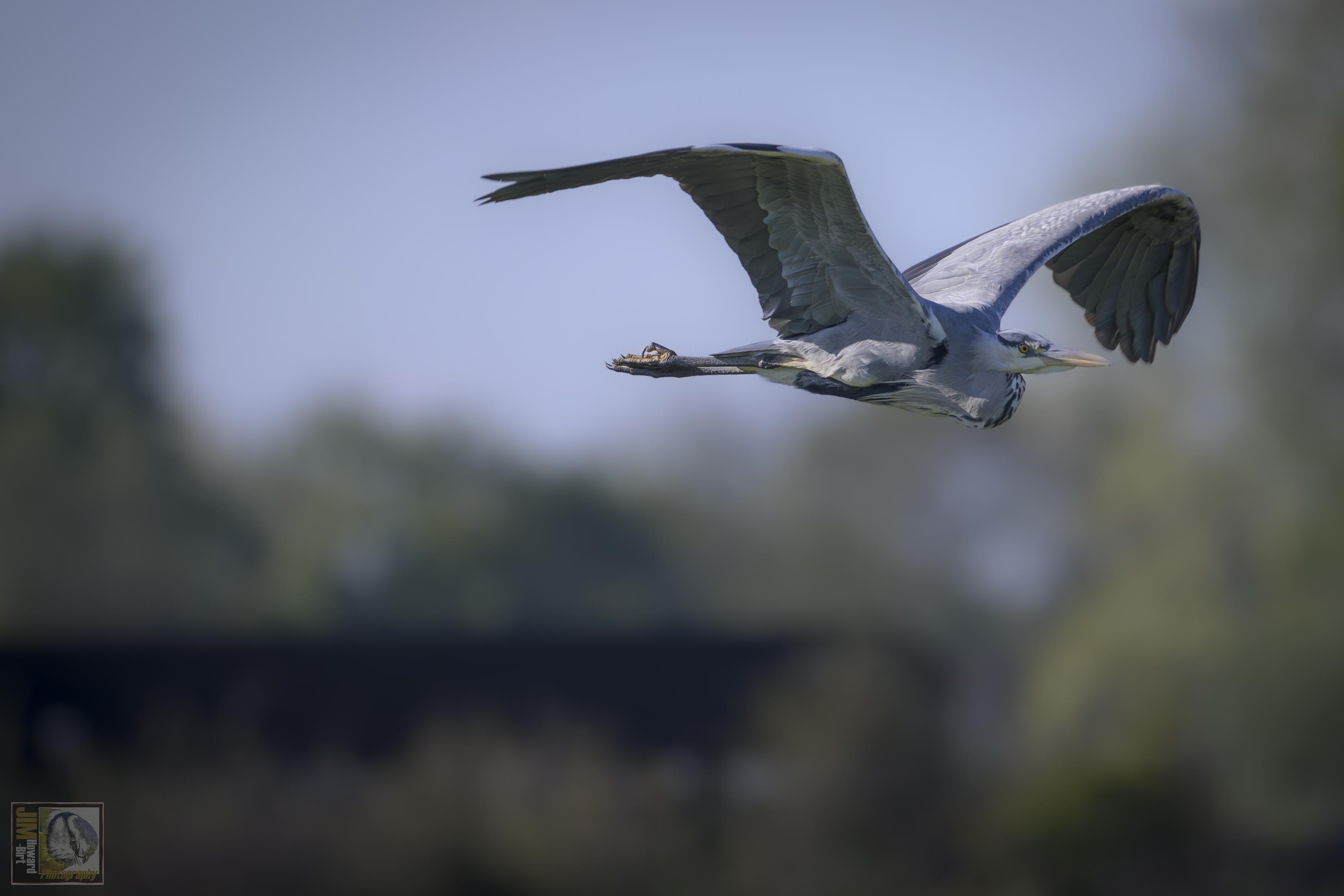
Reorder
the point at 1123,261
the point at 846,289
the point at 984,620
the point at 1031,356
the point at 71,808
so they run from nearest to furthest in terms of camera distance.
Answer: the point at 846,289, the point at 1031,356, the point at 1123,261, the point at 71,808, the point at 984,620

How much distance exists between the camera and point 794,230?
4105 millimetres

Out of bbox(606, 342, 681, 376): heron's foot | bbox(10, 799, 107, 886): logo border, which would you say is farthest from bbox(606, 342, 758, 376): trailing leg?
bbox(10, 799, 107, 886): logo border

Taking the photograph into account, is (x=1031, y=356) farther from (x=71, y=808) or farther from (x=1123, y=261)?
(x=71, y=808)

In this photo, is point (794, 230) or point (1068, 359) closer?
point (794, 230)

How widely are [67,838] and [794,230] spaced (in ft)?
30.9

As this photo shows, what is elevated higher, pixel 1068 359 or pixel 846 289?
pixel 846 289

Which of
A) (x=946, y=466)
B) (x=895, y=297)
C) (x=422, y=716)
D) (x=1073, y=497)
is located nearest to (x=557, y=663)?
(x=422, y=716)

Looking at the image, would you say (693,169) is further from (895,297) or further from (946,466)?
(946,466)

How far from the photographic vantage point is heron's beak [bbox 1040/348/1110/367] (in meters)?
4.57

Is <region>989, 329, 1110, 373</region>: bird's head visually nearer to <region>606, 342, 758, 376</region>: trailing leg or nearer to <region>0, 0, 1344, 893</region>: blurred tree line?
<region>606, 342, 758, 376</region>: trailing leg

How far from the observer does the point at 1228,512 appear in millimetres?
16047

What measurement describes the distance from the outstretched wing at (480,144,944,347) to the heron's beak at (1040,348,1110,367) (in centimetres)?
61

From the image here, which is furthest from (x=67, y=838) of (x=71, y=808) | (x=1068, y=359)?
(x=1068, y=359)

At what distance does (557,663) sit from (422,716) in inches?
77.4
